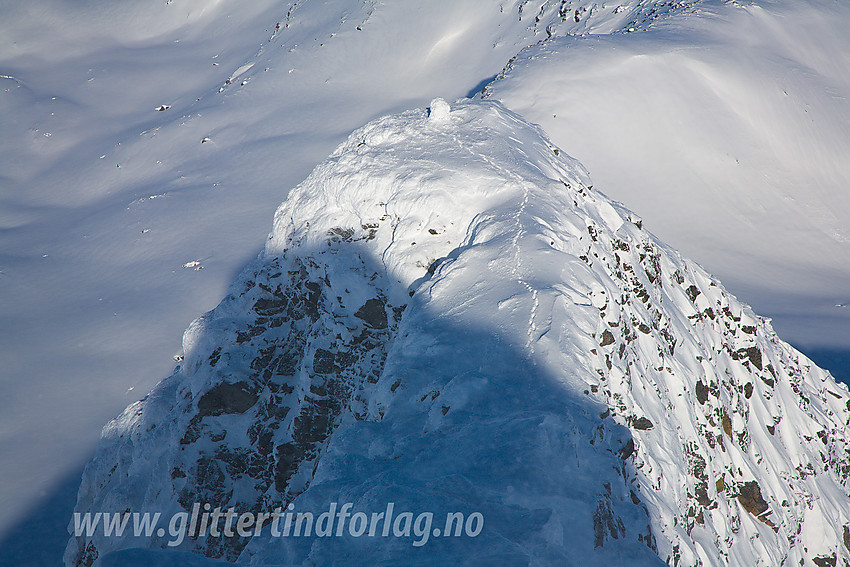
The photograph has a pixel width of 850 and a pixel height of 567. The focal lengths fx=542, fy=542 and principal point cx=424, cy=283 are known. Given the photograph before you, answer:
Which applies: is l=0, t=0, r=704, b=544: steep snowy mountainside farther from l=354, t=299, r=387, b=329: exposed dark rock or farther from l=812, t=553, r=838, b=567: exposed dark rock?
l=812, t=553, r=838, b=567: exposed dark rock

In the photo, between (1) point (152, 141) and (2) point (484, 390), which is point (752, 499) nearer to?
(2) point (484, 390)

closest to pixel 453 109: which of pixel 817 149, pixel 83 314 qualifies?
pixel 83 314

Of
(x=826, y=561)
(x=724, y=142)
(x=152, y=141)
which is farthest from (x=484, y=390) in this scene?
(x=152, y=141)

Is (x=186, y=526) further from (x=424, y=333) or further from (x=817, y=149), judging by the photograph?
(x=817, y=149)

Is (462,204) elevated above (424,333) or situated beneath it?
elevated above

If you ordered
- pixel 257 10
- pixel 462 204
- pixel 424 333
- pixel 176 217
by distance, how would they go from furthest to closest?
pixel 257 10 → pixel 176 217 → pixel 462 204 → pixel 424 333
